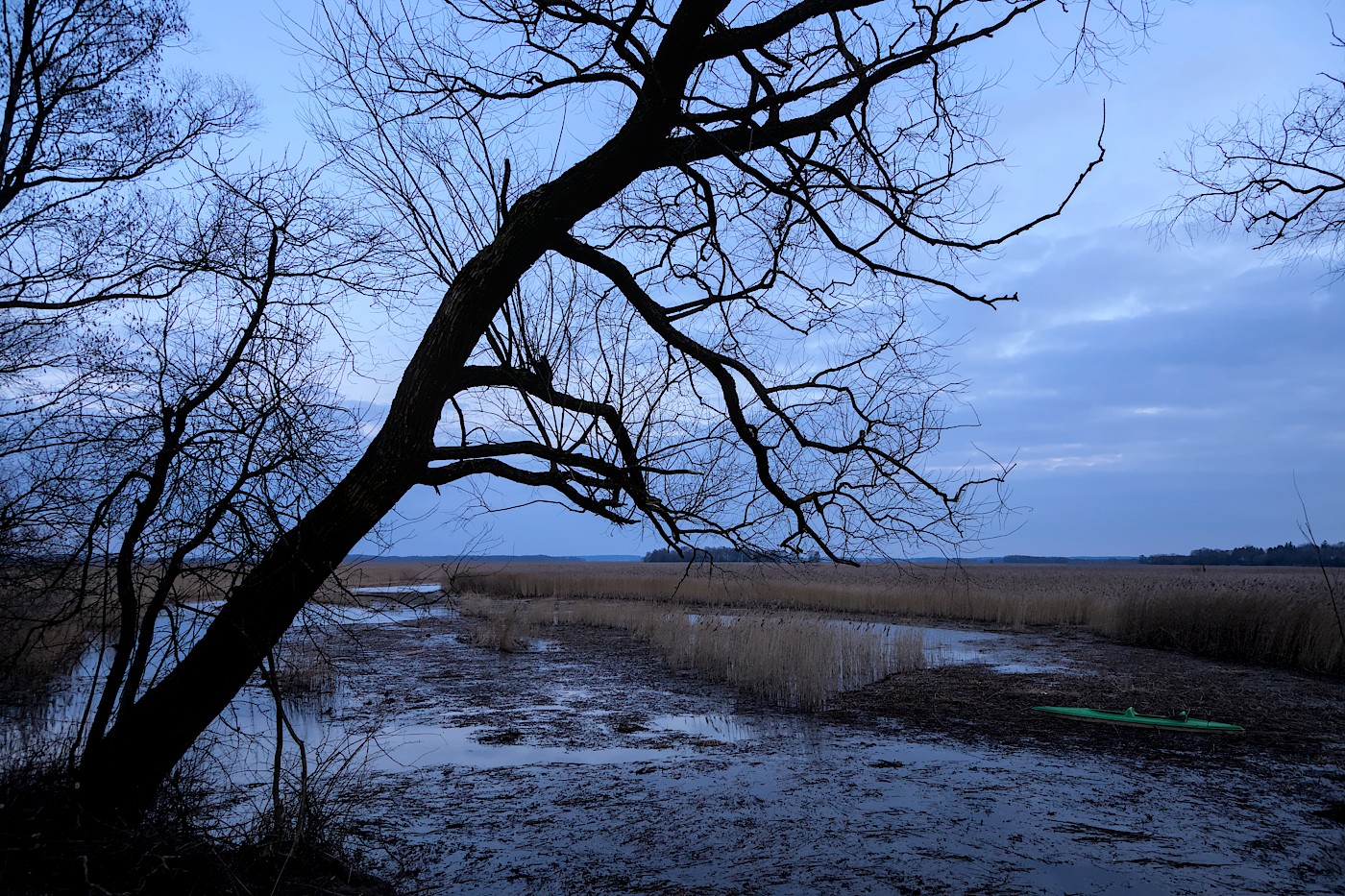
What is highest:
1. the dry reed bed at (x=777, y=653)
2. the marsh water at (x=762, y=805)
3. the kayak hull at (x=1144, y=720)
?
the dry reed bed at (x=777, y=653)

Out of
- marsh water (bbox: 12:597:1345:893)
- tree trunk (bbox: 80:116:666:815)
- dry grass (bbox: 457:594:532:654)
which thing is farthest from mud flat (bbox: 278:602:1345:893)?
dry grass (bbox: 457:594:532:654)

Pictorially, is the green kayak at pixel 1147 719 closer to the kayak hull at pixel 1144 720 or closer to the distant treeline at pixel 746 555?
the kayak hull at pixel 1144 720

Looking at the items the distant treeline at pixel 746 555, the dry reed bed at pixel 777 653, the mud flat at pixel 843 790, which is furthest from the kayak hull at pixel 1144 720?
the distant treeline at pixel 746 555

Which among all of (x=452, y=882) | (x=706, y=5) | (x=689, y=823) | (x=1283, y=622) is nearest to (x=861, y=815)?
(x=689, y=823)

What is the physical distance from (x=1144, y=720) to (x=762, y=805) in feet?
17.2

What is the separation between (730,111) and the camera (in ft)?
12.0

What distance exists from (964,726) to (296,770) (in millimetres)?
6836

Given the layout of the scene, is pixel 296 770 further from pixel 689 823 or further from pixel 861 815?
pixel 861 815

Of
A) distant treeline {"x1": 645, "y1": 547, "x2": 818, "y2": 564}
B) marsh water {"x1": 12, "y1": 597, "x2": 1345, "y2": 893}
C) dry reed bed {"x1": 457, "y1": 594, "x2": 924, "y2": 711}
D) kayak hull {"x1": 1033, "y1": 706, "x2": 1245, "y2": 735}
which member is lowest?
marsh water {"x1": 12, "y1": 597, "x2": 1345, "y2": 893}

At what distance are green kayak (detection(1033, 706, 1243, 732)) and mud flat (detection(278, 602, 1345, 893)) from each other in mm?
253

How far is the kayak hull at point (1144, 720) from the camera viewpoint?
8.88m

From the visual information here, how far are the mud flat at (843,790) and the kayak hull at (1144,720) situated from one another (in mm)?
251

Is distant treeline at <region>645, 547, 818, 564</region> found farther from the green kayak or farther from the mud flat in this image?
the green kayak

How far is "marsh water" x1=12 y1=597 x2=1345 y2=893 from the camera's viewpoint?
16.7 ft
